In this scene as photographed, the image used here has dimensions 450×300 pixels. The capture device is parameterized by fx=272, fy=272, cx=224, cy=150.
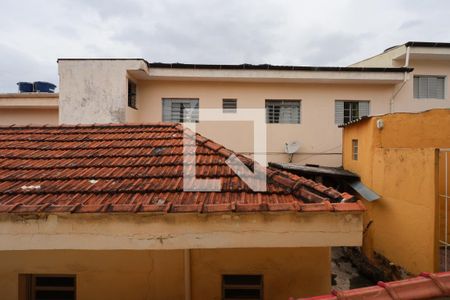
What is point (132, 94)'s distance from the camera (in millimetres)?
12164

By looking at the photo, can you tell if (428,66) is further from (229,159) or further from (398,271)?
(229,159)

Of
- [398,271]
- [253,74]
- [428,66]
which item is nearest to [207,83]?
[253,74]

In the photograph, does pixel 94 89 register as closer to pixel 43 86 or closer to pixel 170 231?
pixel 43 86

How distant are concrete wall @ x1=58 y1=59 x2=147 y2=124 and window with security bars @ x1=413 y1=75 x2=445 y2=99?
504 inches

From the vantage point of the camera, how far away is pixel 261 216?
9.19 ft

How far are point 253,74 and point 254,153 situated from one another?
352cm

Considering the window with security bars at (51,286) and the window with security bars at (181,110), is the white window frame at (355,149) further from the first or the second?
the window with security bars at (51,286)

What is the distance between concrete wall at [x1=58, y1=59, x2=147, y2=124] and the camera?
1102 centimetres

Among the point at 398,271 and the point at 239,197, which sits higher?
the point at 239,197

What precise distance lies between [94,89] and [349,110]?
11.4m

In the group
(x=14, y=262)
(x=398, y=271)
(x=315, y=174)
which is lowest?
(x=398, y=271)

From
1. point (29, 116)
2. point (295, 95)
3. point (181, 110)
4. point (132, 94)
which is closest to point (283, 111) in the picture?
point (295, 95)

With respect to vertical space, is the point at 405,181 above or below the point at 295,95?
below

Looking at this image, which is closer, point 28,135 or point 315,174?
point 28,135
